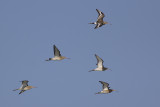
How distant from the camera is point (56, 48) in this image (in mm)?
45156

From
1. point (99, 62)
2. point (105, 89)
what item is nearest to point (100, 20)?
point (99, 62)

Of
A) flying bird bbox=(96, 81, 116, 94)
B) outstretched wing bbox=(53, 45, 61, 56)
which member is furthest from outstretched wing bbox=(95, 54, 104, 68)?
outstretched wing bbox=(53, 45, 61, 56)

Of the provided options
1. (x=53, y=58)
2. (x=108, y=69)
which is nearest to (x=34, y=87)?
(x=53, y=58)

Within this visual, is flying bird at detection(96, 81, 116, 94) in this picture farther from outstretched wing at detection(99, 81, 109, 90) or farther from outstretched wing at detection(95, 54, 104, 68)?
outstretched wing at detection(95, 54, 104, 68)

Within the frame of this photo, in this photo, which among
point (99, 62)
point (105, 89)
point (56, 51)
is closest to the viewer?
point (56, 51)

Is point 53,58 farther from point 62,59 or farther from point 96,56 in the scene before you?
point 96,56

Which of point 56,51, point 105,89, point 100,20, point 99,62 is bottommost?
point 105,89

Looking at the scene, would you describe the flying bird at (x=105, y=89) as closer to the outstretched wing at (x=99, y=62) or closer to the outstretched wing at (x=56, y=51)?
the outstretched wing at (x=99, y=62)

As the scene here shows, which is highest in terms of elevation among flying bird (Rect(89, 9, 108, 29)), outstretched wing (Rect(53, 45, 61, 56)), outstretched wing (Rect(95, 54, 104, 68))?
flying bird (Rect(89, 9, 108, 29))

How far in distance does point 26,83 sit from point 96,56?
8841 millimetres

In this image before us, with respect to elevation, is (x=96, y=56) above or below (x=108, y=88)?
above

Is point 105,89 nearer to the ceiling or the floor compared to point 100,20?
nearer to the floor

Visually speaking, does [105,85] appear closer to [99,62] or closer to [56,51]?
[99,62]

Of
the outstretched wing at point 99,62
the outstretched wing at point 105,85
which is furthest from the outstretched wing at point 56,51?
the outstretched wing at point 105,85
